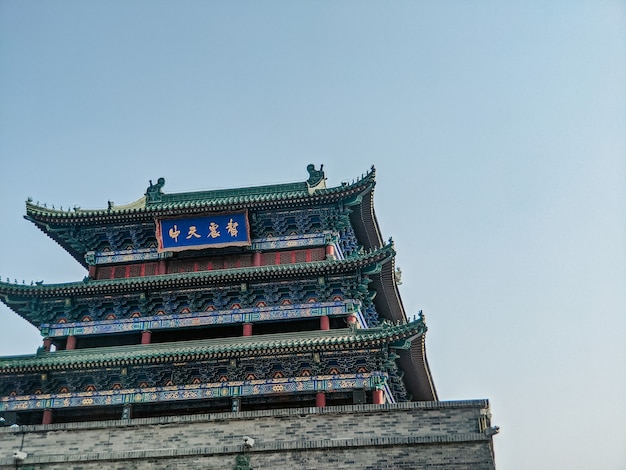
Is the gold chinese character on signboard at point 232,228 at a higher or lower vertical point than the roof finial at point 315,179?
lower

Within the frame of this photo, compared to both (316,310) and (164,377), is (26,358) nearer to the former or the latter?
(164,377)

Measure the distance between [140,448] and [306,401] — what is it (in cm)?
640

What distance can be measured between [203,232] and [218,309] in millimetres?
3460

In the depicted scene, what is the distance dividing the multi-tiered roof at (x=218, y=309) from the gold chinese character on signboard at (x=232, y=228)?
0.04m

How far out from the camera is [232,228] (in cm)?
3334

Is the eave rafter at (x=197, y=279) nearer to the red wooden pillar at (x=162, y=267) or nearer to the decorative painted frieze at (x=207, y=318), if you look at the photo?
the red wooden pillar at (x=162, y=267)

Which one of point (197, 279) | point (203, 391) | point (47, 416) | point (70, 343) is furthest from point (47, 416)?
point (197, 279)

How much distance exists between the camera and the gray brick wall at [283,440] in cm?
2400

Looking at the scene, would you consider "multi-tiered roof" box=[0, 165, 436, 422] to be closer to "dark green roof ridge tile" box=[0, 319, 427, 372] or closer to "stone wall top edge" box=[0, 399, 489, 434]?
"dark green roof ridge tile" box=[0, 319, 427, 372]

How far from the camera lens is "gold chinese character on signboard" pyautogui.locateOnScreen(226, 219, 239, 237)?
109 ft

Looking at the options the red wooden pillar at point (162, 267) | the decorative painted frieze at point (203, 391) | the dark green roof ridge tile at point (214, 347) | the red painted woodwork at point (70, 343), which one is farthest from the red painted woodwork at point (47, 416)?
the red wooden pillar at point (162, 267)

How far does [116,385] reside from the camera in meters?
29.7

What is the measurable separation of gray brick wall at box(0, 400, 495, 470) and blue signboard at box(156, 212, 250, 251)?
9.27 m

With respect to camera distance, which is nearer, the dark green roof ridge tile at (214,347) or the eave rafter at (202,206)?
the dark green roof ridge tile at (214,347)
